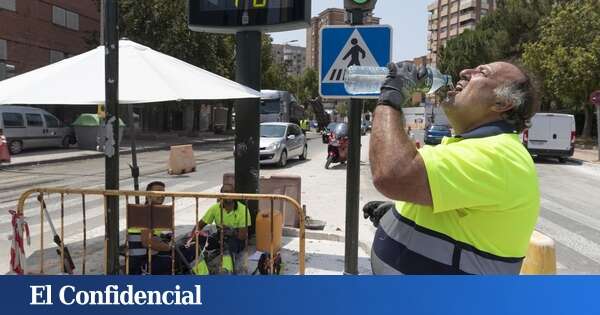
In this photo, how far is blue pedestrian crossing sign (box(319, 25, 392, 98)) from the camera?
3.99 m

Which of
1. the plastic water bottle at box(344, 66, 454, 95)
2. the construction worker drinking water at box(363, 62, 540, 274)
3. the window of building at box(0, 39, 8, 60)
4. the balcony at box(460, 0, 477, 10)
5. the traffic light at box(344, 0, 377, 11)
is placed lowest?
the construction worker drinking water at box(363, 62, 540, 274)

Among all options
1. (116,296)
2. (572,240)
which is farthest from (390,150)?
(572,240)

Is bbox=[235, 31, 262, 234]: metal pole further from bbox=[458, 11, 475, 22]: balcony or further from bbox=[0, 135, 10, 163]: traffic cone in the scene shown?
bbox=[458, 11, 475, 22]: balcony

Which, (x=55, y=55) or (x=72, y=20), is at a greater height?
(x=72, y=20)

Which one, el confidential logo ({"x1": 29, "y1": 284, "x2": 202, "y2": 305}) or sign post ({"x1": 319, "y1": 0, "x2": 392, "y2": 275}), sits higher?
sign post ({"x1": 319, "y1": 0, "x2": 392, "y2": 275})

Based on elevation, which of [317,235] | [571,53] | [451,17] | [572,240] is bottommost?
[572,240]

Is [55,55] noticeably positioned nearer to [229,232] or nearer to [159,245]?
[229,232]

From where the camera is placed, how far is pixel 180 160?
14773 mm

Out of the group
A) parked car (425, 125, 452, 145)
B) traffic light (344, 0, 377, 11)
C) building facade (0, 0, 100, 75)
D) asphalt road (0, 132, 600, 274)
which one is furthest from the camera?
parked car (425, 125, 452, 145)

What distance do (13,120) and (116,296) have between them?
18933 millimetres

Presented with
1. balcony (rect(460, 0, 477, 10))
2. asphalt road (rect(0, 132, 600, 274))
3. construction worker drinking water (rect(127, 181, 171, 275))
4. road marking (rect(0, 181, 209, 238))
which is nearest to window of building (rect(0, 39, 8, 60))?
asphalt road (rect(0, 132, 600, 274))

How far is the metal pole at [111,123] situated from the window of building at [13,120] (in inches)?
646

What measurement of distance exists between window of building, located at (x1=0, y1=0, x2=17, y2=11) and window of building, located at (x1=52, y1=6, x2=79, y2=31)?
3245mm

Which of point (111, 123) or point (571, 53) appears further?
point (571, 53)
